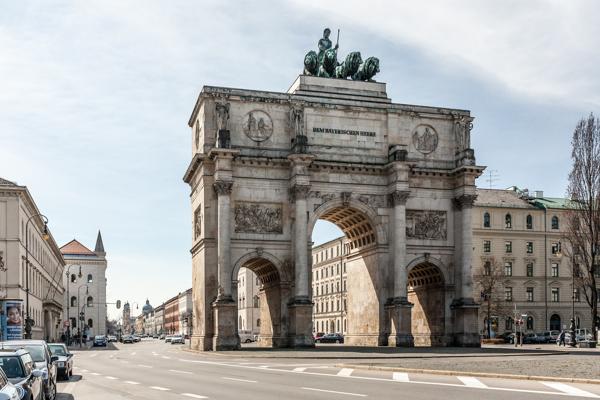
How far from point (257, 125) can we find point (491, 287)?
35.9 metres

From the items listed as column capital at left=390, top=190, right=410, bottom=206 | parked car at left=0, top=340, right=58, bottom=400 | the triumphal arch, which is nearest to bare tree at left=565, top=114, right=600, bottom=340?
the triumphal arch

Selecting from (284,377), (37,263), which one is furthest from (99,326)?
(284,377)

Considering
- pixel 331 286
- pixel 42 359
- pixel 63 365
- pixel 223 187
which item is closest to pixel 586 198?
pixel 223 187

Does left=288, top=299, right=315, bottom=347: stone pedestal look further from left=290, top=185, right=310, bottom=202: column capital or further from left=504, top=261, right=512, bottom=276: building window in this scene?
left=504, top=261, right=512, bottom=276: building window

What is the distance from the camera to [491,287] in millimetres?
80125

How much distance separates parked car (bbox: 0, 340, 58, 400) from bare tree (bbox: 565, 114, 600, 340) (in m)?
48.4

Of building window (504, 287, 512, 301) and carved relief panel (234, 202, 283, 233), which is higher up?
carved relief panel (234, 202, 283, 233)

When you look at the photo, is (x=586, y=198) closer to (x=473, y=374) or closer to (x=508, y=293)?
(x=508, y=293)

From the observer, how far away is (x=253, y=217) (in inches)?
2157

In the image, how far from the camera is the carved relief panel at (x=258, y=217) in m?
54.4

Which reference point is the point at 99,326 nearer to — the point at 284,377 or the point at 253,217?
the point at 253,217

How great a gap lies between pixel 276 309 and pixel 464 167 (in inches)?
661

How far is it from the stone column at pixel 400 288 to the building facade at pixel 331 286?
53271 mm

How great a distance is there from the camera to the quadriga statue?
60219mm
